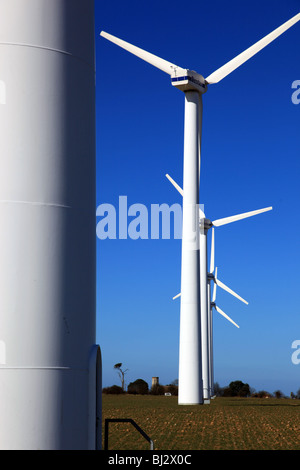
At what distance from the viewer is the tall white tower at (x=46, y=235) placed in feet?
35.7

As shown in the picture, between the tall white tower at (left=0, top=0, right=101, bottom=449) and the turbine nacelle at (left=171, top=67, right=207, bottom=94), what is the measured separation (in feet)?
147

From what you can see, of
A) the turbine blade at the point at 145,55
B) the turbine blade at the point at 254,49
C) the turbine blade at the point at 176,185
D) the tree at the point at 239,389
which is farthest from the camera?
the tree at the point at 239,389

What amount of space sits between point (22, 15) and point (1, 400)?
6.42m

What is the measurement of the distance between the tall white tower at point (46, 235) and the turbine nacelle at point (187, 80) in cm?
4479

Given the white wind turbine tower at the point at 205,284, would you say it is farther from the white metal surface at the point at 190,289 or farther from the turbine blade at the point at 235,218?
the white metal surface at the point at 190,289

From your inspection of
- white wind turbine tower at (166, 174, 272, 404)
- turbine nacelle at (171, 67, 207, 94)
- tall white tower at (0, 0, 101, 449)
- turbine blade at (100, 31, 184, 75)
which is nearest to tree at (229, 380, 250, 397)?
white wind turbine tower at (166, 174, 272, 404)

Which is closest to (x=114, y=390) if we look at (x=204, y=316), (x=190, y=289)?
(x=204, y=316)

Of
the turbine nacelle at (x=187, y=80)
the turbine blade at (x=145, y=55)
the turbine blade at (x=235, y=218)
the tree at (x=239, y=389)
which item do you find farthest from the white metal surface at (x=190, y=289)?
the tree at (x=239, y=389)

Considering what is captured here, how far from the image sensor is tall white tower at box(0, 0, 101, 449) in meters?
10.9

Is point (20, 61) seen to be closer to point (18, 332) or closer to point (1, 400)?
point (18, 332)

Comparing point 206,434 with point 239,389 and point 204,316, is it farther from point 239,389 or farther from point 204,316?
point 239,389

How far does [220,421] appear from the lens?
36.7 m

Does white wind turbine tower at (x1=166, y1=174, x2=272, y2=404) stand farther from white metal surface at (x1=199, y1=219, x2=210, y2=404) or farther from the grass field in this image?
the grass field
